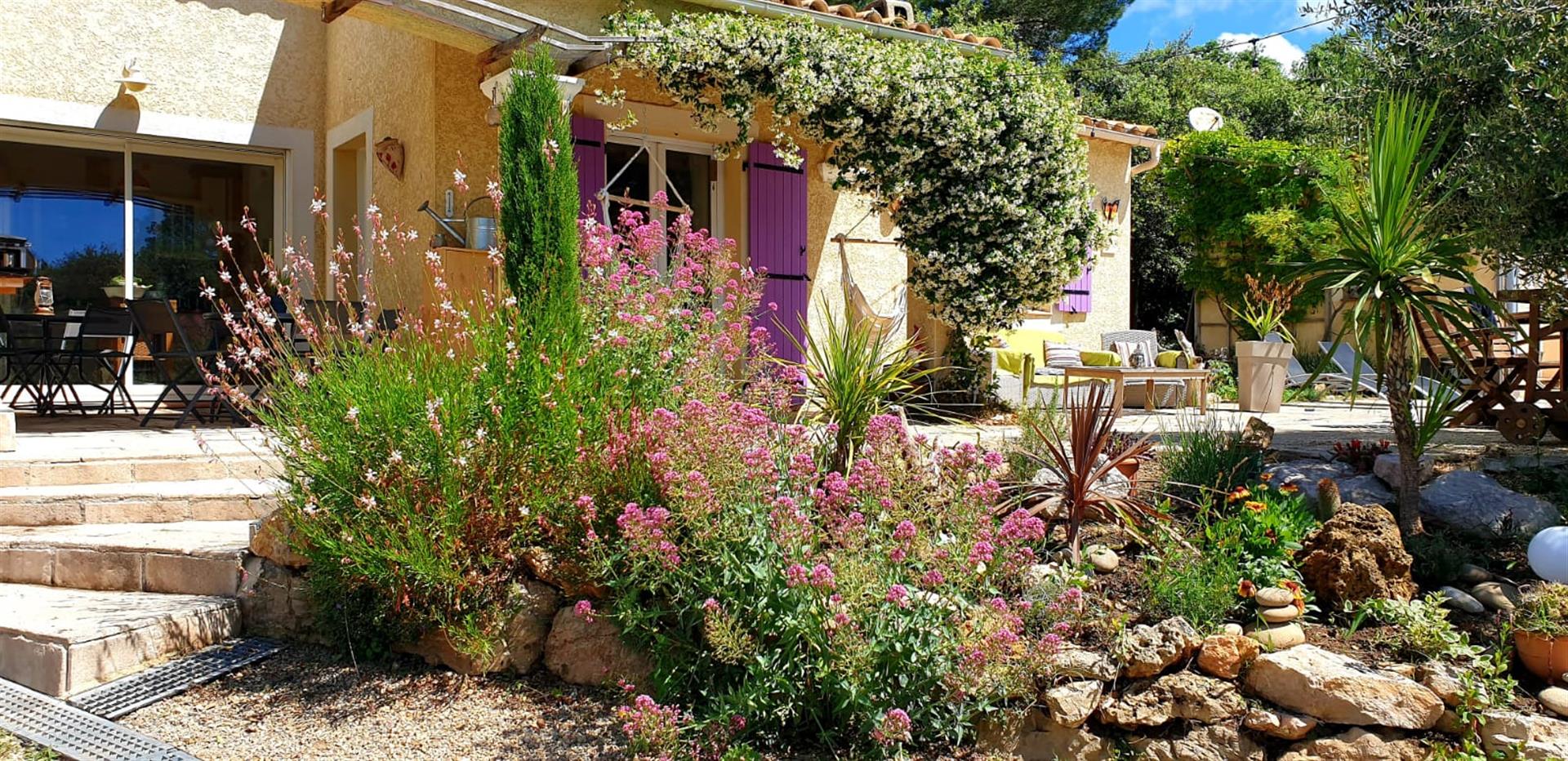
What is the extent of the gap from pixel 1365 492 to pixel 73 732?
4.61 metres

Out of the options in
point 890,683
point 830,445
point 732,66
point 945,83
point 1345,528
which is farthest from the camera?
point 945,83

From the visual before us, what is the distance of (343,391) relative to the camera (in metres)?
3.26

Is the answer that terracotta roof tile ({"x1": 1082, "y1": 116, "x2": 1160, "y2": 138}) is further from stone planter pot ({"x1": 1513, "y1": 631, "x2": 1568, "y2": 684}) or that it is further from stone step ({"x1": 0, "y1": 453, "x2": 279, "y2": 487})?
stone step ({"x1": 0, "y1": 453, "x2": 279, "y2": 487})

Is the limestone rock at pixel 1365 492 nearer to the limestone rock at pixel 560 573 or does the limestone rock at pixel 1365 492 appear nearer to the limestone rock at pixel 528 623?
the limestone rock at pixel 560 573

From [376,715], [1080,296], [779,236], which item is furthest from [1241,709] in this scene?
[1080,296]

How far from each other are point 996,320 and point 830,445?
4.10m

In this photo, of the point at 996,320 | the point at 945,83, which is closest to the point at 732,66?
the point at 945,83

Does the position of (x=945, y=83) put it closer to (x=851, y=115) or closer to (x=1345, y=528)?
(x=851, y=115)

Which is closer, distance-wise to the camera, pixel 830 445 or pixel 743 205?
pixel 830 445

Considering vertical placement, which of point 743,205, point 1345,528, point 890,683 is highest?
point 743,205

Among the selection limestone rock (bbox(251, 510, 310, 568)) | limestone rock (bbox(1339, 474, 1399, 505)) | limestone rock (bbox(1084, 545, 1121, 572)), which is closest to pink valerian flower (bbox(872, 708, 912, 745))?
limestone rock (bbox(1084, 545, 1121, 572))

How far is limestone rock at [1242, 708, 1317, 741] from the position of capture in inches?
127

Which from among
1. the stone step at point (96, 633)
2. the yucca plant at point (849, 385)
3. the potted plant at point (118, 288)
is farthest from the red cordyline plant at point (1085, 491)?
the potted plant at point (118, 288)

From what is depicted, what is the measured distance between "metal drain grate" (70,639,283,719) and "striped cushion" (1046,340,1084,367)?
8173mm
